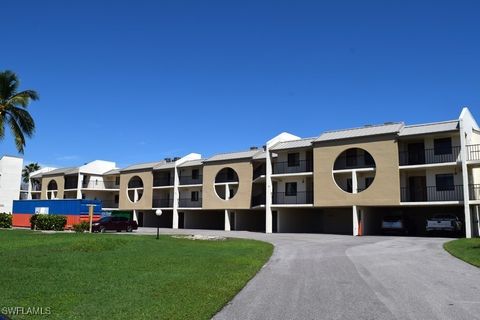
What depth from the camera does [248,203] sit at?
144ft

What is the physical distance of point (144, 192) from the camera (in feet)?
182

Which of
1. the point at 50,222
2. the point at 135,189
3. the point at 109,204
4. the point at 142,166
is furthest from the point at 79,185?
the point at 50,222

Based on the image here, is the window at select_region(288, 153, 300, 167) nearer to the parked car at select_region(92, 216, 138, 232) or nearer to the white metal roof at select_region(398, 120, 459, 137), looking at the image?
the white metal roof at select_region(398, 120, 459, 137)

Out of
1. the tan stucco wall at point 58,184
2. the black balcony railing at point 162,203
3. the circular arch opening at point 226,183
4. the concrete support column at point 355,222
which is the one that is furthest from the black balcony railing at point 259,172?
the tan stucco wall at point 58,184

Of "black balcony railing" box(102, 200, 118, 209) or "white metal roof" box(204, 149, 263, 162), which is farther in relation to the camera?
"black balcony railing" box(102, 200, 118, 209)

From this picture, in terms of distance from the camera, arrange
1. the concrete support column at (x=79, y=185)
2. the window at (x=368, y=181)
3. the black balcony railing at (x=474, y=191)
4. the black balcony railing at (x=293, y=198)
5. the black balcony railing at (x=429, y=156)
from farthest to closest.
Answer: the concrete support column at (x=79, y=185), the black balcony railing at (x=293, y=198), the window at (x=368, y=181), the black balcony railing at (x=429, y=156), the black balcony railing at (x=474, y=191)

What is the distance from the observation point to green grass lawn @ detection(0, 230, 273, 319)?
26.0 ft

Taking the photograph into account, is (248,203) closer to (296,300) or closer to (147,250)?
(147,250)

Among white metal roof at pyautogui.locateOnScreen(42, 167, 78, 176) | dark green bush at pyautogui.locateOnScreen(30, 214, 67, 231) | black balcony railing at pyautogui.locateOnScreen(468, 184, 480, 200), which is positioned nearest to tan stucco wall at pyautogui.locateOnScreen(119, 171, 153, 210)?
white metal roof at pyautogui.locateOnScreen(42, 167, 78, 176)

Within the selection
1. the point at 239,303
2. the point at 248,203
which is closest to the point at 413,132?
the point at 248,203

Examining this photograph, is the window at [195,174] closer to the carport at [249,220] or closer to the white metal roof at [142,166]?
the white metal roof at [142,166]

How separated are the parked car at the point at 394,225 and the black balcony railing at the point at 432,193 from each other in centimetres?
163

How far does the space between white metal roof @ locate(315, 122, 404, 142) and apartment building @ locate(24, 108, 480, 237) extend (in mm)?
96

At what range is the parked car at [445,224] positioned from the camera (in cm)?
3012
